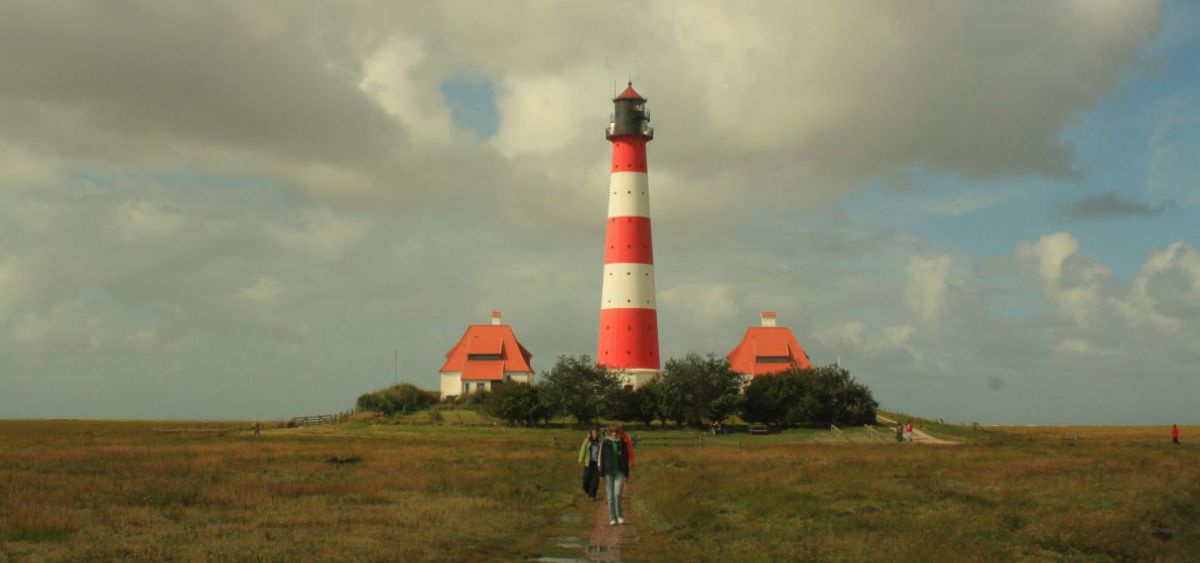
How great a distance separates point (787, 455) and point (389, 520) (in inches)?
1218

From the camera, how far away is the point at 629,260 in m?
77.3

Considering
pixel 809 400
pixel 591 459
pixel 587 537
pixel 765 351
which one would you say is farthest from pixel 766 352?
pixel 587 537

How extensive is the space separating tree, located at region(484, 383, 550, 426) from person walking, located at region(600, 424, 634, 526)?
54666 millimetres

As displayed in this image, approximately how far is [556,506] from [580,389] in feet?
163

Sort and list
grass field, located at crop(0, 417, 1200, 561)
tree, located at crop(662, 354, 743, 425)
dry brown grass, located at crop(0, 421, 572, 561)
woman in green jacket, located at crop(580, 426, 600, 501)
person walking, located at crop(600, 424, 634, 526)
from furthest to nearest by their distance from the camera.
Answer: tree, located at crop(662, 354, 743, 425) < woman in green jacket, located at crop(580, 426, 600, 501) < person walking, located at crop(600, 424, 634, 526) < grass field, located at crop(0, 417, 1200, 561) < dry brown grass, located at crop(0, 421, 572, 561)

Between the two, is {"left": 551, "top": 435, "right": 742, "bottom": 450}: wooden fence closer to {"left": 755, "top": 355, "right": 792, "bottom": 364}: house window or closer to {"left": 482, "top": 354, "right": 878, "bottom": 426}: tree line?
{"left": 482, "top": 354, "right": 878, "bottom": 426}: tree line

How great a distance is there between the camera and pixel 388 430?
74.7 meters

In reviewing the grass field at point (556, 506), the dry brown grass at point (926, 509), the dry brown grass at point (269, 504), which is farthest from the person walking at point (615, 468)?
the dry brown grass at point (269, 504)

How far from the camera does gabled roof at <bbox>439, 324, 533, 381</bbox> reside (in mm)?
98312

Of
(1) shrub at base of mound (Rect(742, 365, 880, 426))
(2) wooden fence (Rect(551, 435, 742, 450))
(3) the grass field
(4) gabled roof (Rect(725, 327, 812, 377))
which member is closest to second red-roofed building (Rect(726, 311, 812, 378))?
(4) gabled roof (Rect(725, 327, 812, 377))

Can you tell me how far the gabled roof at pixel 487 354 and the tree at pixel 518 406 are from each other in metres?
16.9

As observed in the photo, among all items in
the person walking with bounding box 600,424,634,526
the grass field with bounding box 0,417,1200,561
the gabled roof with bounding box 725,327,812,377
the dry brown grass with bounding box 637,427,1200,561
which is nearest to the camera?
the grass field with bounding box 0,417,1200,561

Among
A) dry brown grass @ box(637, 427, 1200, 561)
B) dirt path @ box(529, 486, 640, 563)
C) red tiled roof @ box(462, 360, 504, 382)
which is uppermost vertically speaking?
red tiled roof @ box(462, 360, 504, 382)

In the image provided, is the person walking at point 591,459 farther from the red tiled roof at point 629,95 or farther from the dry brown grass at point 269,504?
the red tiled roof at point 629,95
